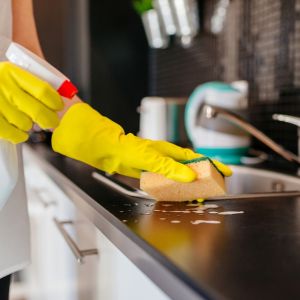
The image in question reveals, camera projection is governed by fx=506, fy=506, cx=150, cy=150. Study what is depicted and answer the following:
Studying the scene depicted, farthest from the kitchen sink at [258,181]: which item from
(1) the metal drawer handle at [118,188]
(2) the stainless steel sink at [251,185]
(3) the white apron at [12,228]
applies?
(3) the white apron at [12,228]

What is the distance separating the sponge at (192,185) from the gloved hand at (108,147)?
0.02m

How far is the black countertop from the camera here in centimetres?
38

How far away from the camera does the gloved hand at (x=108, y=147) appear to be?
708 millimetres

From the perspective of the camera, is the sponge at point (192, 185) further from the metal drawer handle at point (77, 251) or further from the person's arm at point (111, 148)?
the metal drawer handle at point (77, 251)

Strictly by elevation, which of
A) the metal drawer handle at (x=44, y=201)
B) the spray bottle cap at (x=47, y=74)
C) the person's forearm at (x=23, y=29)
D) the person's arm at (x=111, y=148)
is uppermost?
the person's forearm at (x=23, y=29)

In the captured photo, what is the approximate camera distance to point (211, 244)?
50cm

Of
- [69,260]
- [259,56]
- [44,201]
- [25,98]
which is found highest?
[259,56]

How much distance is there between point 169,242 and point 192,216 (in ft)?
0.48

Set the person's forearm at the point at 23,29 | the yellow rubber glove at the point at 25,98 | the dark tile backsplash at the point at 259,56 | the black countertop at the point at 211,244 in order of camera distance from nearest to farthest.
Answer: the black countertop at the point at 211,244 → the yellow rubber glove at the point at 25,98 → the person's forearm at the point at 23,29 → the dark tile backsplash at the point at 259,56

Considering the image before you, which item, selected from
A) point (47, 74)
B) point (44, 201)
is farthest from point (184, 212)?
point (44, 201)

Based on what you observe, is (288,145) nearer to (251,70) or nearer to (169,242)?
(251,70)

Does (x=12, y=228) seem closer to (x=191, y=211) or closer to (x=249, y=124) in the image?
(x=191, y=211)

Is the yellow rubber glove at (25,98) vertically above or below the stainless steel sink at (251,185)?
above

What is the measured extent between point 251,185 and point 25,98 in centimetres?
66
